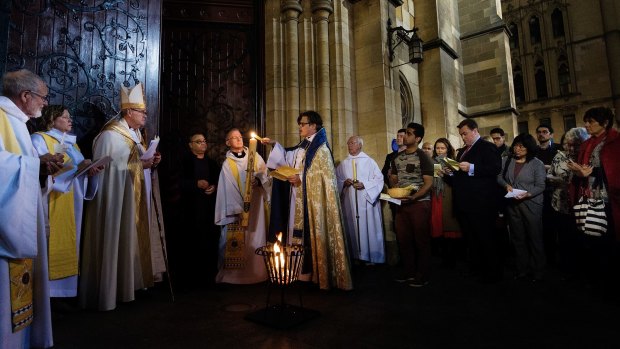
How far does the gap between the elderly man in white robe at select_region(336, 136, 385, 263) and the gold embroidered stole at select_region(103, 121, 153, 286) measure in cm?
275

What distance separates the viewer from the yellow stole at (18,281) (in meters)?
1.87

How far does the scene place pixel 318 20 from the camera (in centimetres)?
602

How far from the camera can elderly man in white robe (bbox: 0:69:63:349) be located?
1.82m

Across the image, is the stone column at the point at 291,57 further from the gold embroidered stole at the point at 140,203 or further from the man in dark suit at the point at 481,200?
the man in dark suit at the point at 481,200

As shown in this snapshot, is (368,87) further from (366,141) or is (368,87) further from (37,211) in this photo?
(37,211)

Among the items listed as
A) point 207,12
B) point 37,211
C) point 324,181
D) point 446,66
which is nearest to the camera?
point 37,211

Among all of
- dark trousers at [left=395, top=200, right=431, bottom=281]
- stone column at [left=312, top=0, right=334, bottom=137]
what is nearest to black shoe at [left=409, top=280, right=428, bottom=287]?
dark trousers at [left=395, top=200, right=431, bottom=281]

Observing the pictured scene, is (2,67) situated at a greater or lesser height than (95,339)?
greater

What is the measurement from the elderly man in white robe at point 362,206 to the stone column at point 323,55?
0.88 meters

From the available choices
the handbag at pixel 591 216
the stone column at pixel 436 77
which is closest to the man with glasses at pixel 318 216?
the handbag at pixel 591 216

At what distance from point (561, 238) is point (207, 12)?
19.8 feet

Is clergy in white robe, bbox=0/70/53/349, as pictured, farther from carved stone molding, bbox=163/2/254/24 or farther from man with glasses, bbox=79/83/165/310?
carved stone molding, bbox=163/2/254/24

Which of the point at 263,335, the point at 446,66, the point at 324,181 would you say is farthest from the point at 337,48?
the point at 263,335

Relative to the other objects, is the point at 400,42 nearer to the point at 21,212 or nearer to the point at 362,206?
the point at 362,206
